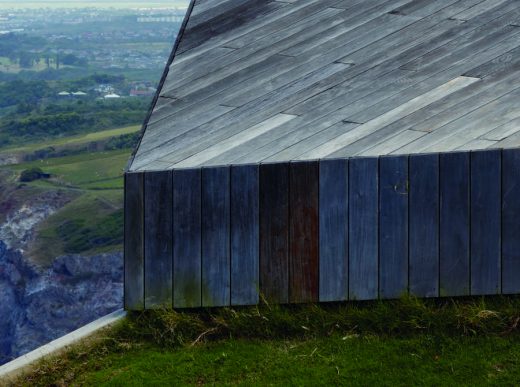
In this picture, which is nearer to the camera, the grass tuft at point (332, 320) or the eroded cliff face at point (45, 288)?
the grass tuft at point (332, 320)

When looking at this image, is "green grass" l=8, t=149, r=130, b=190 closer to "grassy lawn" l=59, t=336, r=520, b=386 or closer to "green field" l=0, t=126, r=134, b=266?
"green field" l=0, t=126, r=134, b=266

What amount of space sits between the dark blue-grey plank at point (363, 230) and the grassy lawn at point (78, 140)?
15066 centimetres

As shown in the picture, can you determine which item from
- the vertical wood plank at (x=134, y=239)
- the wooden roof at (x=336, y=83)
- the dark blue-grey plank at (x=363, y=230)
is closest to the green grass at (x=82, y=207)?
the wooden roof at (x=336, y=83)

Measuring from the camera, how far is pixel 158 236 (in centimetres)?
765

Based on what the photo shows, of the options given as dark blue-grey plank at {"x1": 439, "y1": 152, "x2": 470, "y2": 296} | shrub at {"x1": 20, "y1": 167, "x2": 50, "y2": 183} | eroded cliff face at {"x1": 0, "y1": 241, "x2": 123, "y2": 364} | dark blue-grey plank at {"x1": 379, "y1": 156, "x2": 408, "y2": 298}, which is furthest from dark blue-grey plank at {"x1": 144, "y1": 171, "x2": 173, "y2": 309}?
shrub at {"x1": 20, "y1": 167, "x2": 50, "y2": 183}

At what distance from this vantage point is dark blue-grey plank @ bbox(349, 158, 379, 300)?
741cm

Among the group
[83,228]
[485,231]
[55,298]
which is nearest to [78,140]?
[83,228]

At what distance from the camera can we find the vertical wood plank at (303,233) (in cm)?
749

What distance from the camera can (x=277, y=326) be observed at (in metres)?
7.39

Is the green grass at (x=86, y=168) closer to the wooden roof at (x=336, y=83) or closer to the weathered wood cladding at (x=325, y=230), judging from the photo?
the wooden roof at (x=336, y=83)

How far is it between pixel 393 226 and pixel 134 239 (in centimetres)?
211

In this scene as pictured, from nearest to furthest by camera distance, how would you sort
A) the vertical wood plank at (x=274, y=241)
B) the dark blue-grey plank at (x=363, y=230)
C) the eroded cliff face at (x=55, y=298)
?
the dark blue-grey plank at (x=363, y=230), the vertical wood plank at (x=274, y=241), the eroded cliff face at (x=55, y=298)

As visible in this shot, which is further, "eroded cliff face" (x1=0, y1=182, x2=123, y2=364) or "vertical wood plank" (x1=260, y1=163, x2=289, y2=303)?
"eroded cliff face" (x1=0, y1=182, x2=123, y2=364)

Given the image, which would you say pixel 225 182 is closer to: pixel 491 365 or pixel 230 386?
pixel 230 386
